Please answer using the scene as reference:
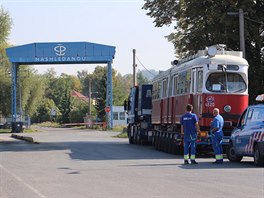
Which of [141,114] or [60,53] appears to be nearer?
[141,114]

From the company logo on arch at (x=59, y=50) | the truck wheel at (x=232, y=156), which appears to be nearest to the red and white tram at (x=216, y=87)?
the truck wheel at (x=232, y=156)

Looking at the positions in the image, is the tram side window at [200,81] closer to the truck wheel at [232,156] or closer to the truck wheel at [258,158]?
the truck wheel at [232,156]

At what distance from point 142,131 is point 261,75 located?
25.0ft

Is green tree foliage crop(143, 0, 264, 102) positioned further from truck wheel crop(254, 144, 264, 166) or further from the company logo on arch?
the company logo on arch

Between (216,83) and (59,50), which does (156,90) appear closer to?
(216,83)

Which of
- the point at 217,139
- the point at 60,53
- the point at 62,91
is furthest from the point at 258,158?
the point at 62,91

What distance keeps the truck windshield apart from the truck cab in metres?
2.60

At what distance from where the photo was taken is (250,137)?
714 inches

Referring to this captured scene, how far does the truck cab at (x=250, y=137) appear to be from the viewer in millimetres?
17406

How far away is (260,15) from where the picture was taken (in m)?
34.0

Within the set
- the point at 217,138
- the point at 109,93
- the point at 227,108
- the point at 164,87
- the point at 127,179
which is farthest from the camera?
the point at 109,93

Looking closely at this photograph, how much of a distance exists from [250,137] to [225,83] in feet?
13.7

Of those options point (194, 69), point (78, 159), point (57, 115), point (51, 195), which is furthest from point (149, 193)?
point (57, 115)

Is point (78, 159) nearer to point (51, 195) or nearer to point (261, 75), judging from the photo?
point (51, 195)
